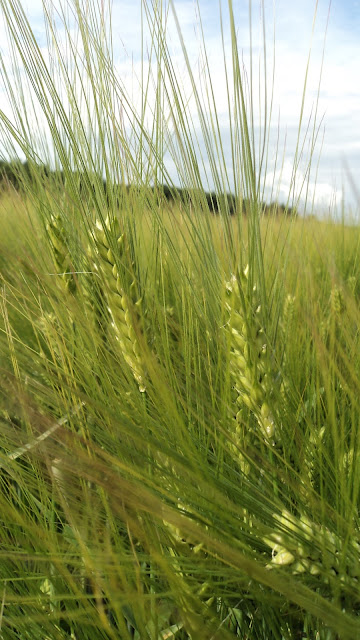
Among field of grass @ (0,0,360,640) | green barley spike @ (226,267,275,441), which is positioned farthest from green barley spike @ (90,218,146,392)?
green barley spike @ (226,267,275,441)

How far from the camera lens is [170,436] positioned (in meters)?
0.53

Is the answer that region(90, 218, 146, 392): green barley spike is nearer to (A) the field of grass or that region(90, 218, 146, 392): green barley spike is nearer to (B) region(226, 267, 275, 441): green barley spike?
(A) the field of grass

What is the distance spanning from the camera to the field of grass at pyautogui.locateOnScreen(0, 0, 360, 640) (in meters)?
0.43

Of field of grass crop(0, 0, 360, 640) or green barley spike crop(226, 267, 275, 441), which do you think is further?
green barley spike crop(226, 267, 275, 441)

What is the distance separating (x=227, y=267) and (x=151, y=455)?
24 cm

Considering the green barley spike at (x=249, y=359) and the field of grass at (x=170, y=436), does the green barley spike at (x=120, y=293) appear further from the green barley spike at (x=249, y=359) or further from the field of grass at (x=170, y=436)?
the green barley spike at (x=249, y=359)

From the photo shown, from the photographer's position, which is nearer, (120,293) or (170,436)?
(170,436)

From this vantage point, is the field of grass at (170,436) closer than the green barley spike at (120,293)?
Yes

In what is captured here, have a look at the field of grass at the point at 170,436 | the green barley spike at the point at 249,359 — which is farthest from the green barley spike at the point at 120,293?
the green barley spike at the point at 249,359

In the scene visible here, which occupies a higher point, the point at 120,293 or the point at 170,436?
the point at 120,293

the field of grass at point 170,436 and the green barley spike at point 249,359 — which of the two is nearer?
the field of grass at point 170,436

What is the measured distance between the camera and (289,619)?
0.56m

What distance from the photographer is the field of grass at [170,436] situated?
1.42ft

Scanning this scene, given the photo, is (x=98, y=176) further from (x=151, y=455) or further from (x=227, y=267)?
(x=151, y=455)
